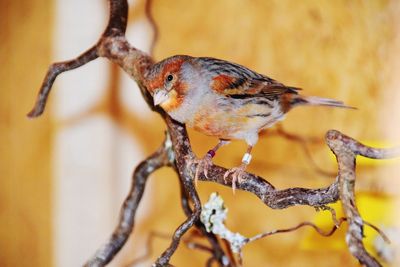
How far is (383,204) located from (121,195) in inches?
28.8

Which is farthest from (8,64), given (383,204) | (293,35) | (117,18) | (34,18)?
(383,204)

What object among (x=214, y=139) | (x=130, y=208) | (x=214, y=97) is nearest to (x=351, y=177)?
(x=214, y=97)

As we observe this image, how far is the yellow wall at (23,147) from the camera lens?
1.38 meters

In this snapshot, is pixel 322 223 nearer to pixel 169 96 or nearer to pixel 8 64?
pixel 169 96

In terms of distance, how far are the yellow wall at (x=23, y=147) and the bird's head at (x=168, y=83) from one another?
27.3 inches

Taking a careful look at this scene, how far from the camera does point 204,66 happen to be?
83 cm

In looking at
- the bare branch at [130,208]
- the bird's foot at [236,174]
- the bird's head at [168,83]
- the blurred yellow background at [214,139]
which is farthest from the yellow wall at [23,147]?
the bird's foot at [236,174]

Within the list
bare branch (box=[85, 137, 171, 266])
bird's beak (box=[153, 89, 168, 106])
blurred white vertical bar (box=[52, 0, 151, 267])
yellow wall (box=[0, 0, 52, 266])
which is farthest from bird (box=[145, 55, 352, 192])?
yellow wall (box=[0, 0, 52, 266])

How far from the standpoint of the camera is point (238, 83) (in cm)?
83

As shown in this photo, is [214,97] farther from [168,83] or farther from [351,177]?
[351,177]

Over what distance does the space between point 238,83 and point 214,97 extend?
2.1 inches

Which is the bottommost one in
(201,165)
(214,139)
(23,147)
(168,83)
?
(23,147)

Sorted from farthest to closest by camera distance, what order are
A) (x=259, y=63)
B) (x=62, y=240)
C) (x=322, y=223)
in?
(x=62, y=240), (x=259, y=63), (x=322, y=223)

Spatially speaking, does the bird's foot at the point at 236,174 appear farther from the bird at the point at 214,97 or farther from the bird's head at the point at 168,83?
the bird's head at the point at 168,83
